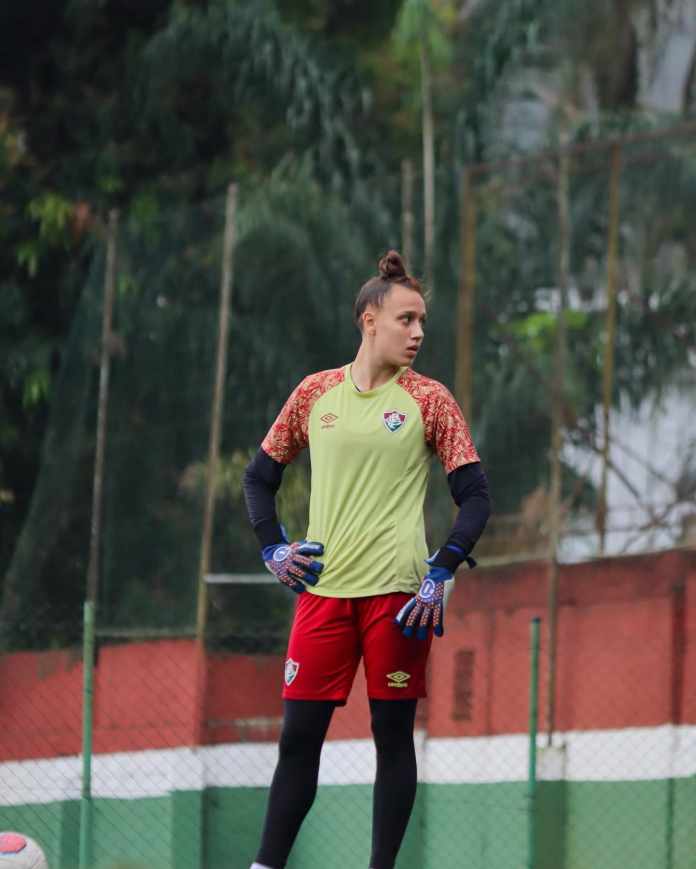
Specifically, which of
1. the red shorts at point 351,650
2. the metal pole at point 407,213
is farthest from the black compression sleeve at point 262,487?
the metal pole at point 407,213

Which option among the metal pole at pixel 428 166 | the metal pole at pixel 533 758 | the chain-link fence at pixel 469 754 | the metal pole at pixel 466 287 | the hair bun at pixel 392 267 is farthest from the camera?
the metal pole at pixel 428 166

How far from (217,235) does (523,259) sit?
2.08 meters

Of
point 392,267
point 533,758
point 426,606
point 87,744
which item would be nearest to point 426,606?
point 426,606

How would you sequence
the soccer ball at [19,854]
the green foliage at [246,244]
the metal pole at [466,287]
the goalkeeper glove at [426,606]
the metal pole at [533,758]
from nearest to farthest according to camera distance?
1. the goalkeeper glove at [426,606]
2. the soccer ball at [19,854]
3. the metal pole at [533,758]
4. the green foliage at [246,244]
5. the metal pole at [466,287]

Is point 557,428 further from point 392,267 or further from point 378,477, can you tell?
point 378,477

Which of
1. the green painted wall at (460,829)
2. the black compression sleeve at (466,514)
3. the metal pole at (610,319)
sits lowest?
the green painted wall at (460,829)

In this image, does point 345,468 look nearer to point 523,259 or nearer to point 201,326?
point 523,259

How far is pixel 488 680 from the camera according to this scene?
8406mm

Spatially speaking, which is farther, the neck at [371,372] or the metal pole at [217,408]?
the metal pole at [217,408]

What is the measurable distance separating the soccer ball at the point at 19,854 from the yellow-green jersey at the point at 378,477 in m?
1.42

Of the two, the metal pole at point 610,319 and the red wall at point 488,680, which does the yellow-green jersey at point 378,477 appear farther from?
the metal pole at point 610,319

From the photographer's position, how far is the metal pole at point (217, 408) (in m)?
9.98

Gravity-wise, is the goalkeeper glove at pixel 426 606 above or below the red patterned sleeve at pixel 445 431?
below

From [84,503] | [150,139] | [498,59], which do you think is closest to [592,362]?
[84,503]
